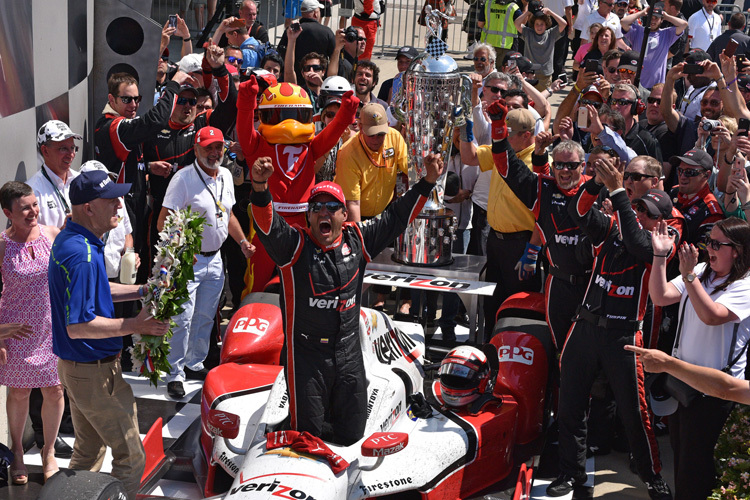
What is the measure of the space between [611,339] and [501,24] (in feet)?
27.7

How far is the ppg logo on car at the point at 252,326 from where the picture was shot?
19.8ft

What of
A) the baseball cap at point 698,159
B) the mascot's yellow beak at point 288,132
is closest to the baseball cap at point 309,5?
the mascot's yellow beak at point 288,132

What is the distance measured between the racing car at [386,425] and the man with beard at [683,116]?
2547 mm

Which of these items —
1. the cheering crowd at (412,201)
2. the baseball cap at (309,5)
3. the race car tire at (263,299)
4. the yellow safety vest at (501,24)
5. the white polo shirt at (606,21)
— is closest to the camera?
the cheering crowd at (412,201)

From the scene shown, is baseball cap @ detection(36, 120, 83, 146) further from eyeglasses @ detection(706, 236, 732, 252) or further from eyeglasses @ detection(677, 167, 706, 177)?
eyeglasses @ detection(677, 167, 706, 177)

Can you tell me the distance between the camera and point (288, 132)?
6914 mm

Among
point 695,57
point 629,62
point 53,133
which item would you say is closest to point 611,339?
point 53,133

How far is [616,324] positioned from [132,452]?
2932mm

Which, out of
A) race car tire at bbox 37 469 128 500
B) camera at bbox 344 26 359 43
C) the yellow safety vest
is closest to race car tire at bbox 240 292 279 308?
race car tire at bbox 37 469 128 500

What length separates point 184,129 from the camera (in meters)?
7.48

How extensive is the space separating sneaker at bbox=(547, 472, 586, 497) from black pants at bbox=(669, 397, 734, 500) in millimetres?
706

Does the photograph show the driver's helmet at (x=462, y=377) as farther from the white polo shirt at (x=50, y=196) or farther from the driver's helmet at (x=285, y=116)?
the white polo shirt at (x=50, y=196)

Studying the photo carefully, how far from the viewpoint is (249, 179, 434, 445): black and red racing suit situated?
15.6ft

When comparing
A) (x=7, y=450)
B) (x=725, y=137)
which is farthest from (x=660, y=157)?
(x=7, y=450)
